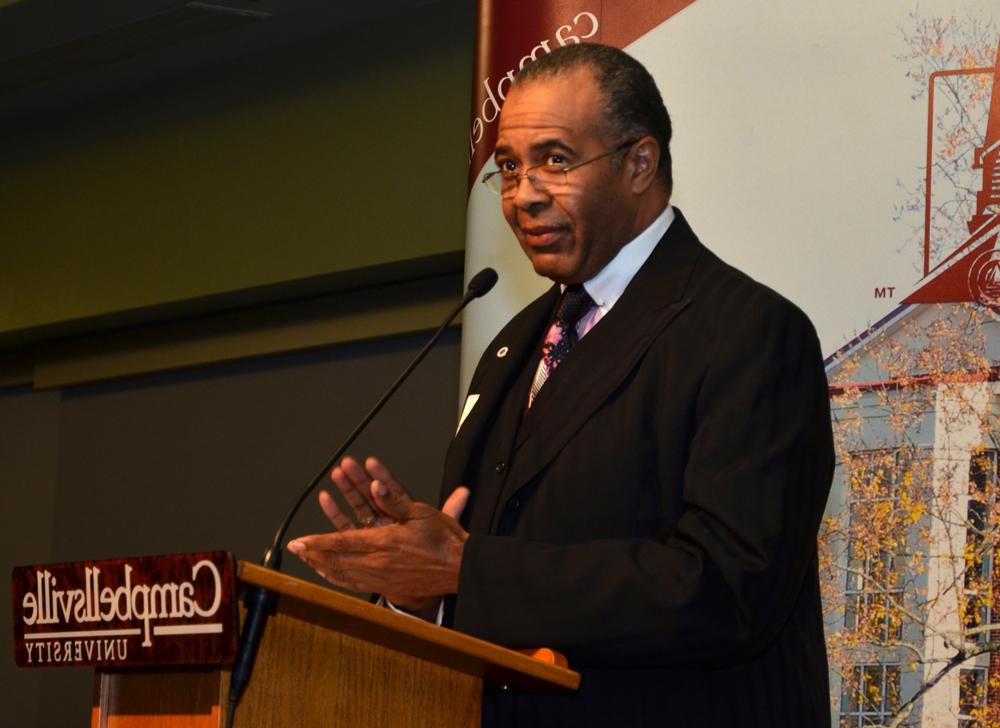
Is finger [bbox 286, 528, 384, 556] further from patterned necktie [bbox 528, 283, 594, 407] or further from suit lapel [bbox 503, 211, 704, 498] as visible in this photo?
patterned necktie [bbox 528, 283, 594, 407]

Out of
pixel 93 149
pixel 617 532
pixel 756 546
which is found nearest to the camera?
pixel 756 546

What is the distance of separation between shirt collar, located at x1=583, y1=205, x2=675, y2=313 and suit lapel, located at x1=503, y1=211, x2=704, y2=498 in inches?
1.9

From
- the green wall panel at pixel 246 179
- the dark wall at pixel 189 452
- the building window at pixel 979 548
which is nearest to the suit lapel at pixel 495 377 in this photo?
the building window at pixel 979 548

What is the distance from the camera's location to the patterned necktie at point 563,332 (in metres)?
2.07

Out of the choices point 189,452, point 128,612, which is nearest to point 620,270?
point 128,612

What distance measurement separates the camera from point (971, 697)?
244cm

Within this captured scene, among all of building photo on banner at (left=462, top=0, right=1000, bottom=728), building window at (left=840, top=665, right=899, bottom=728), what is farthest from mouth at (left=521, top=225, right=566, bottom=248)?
building window at (left=840, top=665, right=899, bottom=728)

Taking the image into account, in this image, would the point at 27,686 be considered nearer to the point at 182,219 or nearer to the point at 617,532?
the point at 182,219

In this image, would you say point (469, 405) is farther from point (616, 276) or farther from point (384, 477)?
point (384, 477)

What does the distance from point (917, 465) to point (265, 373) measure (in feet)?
10.1

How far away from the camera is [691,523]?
172 cm

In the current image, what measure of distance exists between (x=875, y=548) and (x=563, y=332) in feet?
2.48

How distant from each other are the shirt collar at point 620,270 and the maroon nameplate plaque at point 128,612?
826 mm

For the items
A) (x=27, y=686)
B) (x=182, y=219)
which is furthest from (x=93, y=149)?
(x=27, y=686)
